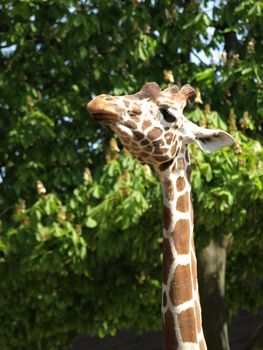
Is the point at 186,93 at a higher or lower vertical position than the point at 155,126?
higher

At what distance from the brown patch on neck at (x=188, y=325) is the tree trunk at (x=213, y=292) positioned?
6702mm

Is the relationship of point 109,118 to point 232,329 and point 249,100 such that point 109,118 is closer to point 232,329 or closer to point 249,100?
point 249,100

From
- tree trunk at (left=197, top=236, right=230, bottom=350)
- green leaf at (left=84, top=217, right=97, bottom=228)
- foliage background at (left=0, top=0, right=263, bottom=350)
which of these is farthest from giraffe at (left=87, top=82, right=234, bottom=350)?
tree trunk at (left=197, top=236, right=230, bottom=350)

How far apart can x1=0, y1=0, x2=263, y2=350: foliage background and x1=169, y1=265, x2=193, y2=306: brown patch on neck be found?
4292 millimetres

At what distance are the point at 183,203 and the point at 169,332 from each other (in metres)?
0.95

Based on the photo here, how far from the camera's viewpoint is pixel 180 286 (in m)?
6.93

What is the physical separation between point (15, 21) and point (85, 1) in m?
1.16

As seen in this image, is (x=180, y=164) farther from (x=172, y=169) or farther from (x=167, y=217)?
(x=167, y=217)

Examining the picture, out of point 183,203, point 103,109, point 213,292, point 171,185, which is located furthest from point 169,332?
point 213,292

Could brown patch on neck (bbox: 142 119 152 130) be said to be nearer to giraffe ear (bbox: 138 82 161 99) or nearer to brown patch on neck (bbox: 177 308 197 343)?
giraffe ear (bbox: 138 82 161 99)

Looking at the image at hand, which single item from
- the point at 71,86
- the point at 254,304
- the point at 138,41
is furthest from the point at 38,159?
the point at 254,304

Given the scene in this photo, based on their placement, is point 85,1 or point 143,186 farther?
point 85,1

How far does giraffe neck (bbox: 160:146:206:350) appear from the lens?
6879 millimetres

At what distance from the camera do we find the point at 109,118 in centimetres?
662
